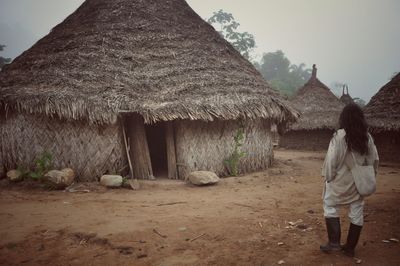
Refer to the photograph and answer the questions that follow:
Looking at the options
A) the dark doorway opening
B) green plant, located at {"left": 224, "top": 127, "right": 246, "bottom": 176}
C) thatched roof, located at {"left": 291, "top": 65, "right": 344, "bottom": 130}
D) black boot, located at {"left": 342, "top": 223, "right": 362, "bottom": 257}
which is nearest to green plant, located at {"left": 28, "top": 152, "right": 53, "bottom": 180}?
the dark doorway opening

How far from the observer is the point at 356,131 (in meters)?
2.99

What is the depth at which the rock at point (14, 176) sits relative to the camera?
6.82 metres

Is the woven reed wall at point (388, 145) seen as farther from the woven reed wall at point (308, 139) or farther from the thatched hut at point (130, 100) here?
the woven reed wall at point (308, 139)

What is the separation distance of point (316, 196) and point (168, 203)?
2.83m

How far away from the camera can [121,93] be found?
738cm

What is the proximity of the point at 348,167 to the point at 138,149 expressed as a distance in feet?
18.3

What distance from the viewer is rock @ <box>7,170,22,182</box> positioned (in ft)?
22.4

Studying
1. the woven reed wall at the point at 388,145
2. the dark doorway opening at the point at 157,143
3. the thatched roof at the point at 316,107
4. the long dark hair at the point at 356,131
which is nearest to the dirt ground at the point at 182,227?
the long dark hair at the point at 356,131

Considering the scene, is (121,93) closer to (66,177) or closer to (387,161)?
(66,177)

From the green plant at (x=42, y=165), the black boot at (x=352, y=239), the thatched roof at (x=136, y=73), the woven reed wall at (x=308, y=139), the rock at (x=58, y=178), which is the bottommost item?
the woven reed wall at (x=308, y=139)

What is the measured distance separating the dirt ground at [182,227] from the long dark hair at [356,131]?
1137 millimetres

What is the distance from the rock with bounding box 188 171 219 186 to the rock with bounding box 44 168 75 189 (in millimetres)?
2699

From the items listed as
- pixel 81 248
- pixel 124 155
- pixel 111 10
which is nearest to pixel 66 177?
pixel 124 155

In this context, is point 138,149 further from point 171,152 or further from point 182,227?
point 182,227
